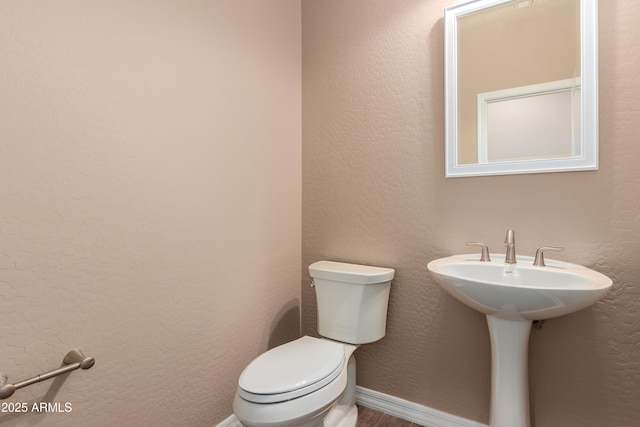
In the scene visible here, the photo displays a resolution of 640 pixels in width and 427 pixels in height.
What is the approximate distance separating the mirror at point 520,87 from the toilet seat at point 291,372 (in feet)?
3.18

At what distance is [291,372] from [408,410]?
788 millimetres

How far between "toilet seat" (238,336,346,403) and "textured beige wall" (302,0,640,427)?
481 millimetres

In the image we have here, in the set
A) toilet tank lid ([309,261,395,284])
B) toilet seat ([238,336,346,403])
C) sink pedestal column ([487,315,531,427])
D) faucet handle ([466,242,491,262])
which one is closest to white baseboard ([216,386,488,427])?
sink pedestal column ([487,315,531,427])

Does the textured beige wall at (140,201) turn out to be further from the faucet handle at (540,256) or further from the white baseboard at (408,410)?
the faucet handle at (540,256)

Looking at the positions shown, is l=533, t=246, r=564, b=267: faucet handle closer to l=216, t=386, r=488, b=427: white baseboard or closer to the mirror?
the mirror

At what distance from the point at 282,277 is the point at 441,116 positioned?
1.16 metres

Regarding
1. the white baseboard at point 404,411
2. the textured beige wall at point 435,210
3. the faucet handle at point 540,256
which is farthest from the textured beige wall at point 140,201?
the faucet handle at point 540,256

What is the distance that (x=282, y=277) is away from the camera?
181 centimetres

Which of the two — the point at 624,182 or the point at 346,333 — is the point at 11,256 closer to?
the point at 346,333

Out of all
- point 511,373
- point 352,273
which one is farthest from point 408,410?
point 352,273

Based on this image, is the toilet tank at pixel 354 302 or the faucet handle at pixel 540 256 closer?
the faucet handle at pixel 540 256

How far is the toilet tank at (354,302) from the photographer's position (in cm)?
150

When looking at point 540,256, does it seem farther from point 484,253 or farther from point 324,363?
point 324,363

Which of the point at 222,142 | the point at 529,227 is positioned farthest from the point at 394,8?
the point at 529,227
